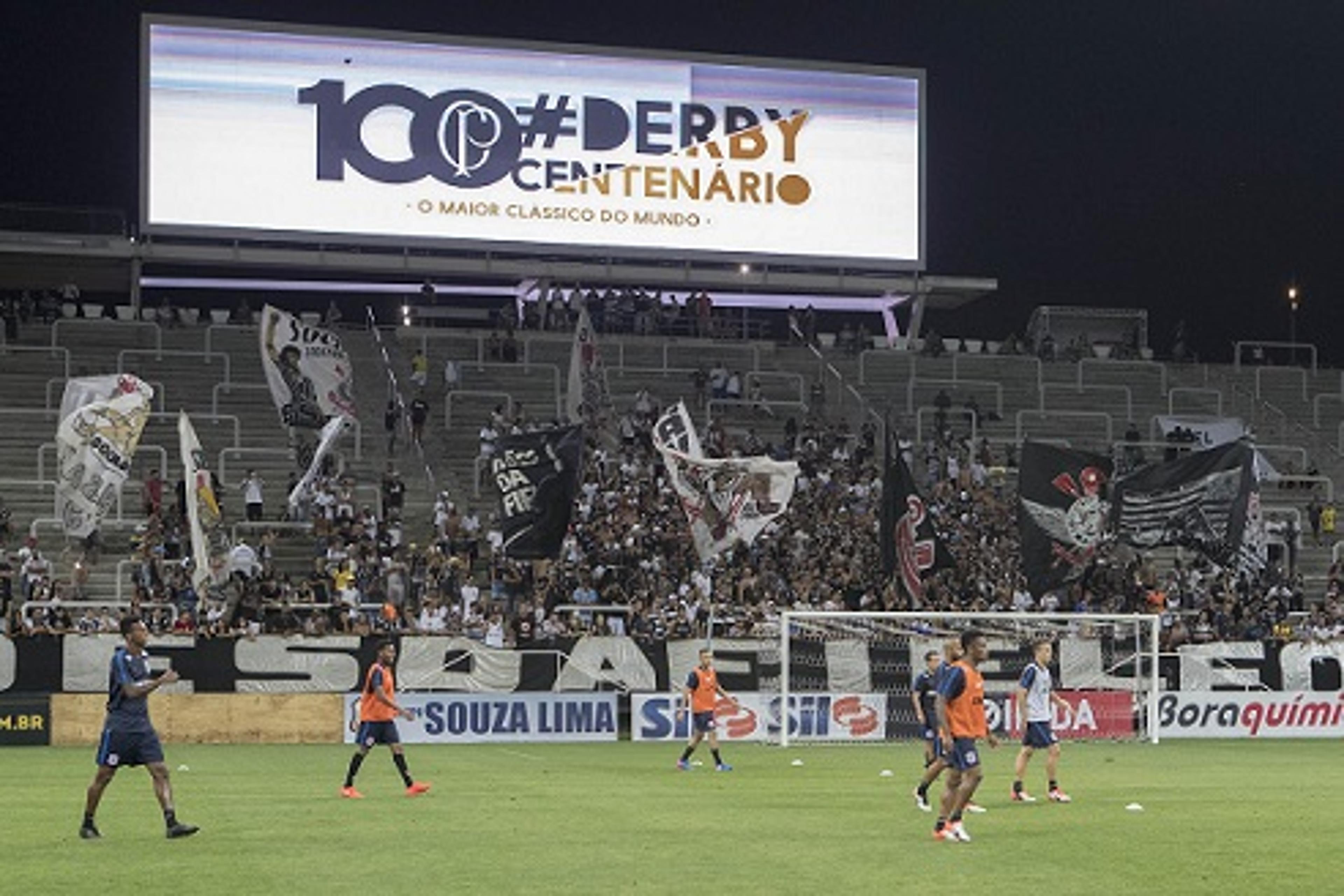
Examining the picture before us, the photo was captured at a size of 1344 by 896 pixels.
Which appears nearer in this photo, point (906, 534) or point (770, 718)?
point (906, 534)

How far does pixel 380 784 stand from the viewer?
25.9 metres

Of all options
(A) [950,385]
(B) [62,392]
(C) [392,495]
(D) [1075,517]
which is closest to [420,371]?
(C) [392,495]

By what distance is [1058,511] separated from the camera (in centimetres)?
3634

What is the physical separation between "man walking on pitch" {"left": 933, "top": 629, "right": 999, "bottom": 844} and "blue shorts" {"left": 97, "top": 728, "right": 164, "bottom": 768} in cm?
732

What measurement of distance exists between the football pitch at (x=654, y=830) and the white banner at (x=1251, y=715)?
23.9 ft

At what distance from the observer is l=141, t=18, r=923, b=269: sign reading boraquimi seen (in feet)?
163

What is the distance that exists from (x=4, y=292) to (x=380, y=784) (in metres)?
34.6

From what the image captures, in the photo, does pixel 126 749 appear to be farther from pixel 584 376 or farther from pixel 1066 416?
pixel 1066 416

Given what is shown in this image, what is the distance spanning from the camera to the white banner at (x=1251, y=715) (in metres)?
39.1

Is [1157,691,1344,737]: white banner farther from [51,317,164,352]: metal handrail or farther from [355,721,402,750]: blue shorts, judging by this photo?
[51,317,164,352]: metal handrail

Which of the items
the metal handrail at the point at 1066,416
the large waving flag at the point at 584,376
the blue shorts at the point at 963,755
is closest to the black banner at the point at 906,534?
the large waving flag at the point at 584,376

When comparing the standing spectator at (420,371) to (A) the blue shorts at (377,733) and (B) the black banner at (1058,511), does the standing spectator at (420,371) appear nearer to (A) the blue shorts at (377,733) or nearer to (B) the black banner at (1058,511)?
(B) the black banner at (1058,511)

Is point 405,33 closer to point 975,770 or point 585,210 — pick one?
point 585,210

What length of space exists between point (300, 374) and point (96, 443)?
229 inches
